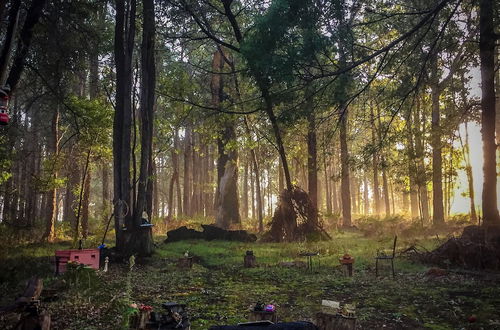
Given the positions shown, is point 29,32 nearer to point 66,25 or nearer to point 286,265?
point 66,25

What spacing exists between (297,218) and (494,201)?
8.60 metres

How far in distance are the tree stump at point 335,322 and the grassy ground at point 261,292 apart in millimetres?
1287

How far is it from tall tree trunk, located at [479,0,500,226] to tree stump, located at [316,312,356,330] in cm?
956

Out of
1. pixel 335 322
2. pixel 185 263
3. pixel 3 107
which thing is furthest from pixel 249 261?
pixel 3 107

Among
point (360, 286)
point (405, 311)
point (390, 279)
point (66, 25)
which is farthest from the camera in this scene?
point (66, 25)

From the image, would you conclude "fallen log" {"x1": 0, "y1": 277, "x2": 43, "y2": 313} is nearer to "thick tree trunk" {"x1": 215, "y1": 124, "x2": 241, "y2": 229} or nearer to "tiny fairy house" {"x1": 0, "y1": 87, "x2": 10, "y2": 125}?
"tiny fairy house" {"x1": 0, "y1": 87, "x2": 10, "y2": 125}

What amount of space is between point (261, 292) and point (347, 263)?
3001mm

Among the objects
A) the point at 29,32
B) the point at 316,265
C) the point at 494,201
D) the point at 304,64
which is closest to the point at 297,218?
the point at 316,265

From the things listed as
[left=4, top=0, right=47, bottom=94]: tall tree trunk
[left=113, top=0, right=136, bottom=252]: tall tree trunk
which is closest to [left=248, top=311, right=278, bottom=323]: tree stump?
[left=4, top=0, right=47, bottom=94]: tall tree trunk

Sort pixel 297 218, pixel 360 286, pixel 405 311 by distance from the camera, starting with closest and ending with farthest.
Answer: pixel 405 311, pixel 360 286, pixel 297 218

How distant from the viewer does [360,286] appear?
33.0ft

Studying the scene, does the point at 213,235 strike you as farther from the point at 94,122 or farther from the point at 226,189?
the point at 94,122

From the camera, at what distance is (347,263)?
11.2 metres

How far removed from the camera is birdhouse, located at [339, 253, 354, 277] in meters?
11.2
